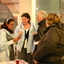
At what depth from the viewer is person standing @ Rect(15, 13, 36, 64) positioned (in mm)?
3043

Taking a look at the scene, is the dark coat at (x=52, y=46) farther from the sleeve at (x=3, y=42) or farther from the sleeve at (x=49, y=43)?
the sleeve at (x=3, y=42)

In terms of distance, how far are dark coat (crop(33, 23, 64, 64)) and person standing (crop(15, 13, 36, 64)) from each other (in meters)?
1.09

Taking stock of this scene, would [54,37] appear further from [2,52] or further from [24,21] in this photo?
[24,21]

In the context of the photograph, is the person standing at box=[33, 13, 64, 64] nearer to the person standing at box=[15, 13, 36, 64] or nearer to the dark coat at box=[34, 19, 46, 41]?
the dark coat at box=[34, 19, 46, 41]

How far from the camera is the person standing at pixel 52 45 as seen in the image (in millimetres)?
1837

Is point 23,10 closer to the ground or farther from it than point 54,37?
farther from it

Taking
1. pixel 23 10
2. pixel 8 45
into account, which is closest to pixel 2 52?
pixel 8 45

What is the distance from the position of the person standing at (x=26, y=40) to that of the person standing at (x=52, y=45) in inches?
42.3

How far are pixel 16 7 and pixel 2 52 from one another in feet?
9.51

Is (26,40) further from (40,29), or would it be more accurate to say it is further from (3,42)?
(3,42)

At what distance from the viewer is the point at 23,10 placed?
4.35 metres

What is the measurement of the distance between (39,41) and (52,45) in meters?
0.30

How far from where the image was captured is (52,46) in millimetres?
1836

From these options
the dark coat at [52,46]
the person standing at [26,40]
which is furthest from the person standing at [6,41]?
the dark coat at [52,46]
